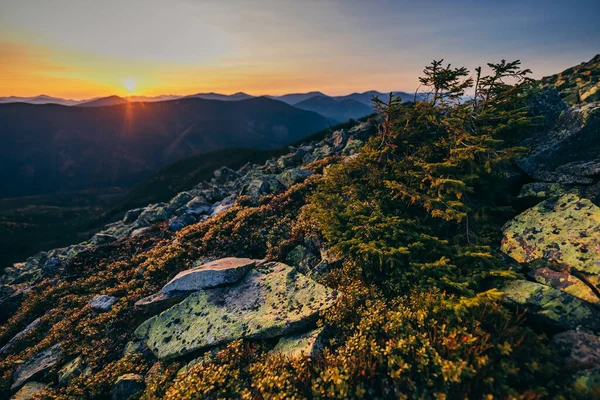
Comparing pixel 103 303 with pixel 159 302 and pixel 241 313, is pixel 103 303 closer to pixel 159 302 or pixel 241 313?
pixel 159 302

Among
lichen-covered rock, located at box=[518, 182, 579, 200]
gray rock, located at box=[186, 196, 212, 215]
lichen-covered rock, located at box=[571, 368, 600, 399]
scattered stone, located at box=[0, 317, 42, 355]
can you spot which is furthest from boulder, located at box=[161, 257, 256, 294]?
gray rock, located at box=[186, 196, 212, 215]

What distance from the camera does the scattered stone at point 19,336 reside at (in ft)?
35.7

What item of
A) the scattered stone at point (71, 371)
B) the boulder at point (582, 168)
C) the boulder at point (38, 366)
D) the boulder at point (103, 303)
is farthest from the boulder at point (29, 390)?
the boulder at point (582, 168)

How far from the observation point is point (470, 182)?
310 inches

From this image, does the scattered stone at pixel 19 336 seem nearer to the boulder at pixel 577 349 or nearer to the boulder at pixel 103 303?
the boulder at pixel 103 303

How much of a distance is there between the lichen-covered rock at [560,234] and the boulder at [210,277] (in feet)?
26.3

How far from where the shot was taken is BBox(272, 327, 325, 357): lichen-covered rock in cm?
612

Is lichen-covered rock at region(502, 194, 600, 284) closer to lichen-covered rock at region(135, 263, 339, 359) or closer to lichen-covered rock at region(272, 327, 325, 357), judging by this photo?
lichen-covered rock at region(135, 263, 339, 359)

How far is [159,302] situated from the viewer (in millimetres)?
9359

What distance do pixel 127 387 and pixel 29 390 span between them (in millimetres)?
4107

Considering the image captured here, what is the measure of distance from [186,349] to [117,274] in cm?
857

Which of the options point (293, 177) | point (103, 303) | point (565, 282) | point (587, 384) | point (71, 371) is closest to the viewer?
point (587, 384)

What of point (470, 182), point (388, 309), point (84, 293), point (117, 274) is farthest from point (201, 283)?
point (470, 182)

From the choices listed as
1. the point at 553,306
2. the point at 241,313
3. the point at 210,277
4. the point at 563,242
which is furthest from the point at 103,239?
the point at 563,242
